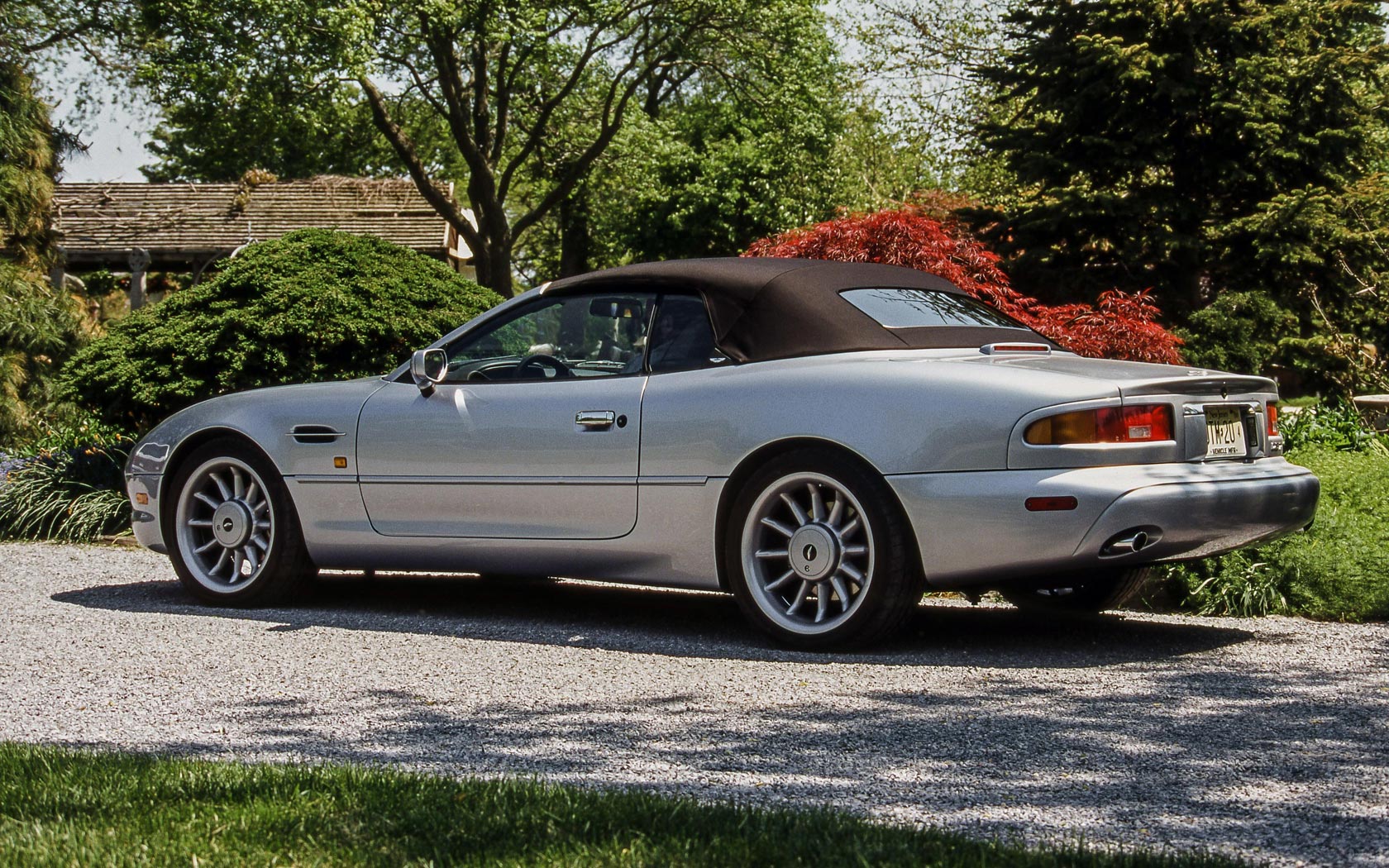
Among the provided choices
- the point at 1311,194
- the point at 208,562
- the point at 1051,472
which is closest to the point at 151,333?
the point at 208,562

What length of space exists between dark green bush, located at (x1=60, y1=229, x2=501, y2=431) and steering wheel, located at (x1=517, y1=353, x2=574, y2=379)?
4154mm

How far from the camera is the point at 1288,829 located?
3.37m

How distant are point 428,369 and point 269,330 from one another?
402 cm

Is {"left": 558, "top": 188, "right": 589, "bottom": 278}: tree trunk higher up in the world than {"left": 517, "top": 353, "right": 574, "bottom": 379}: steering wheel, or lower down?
higher up

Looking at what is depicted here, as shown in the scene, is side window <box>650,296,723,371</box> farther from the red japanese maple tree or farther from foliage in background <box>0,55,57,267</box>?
foliage in background <box>0,55,57,267</box>

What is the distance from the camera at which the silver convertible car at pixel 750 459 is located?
534 cm

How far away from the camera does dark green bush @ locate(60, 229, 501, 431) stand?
417 inches

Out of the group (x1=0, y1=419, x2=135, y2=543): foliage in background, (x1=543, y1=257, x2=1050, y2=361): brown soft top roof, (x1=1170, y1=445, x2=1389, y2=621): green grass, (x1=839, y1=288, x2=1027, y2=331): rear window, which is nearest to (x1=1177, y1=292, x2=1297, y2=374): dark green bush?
(x1=1170, y1=445, x2=1389, y2=621): green grass

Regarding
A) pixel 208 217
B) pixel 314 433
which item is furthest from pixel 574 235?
pixel 314 433

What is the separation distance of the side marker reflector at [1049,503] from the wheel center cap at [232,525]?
12.7 feet

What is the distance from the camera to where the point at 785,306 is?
615cm

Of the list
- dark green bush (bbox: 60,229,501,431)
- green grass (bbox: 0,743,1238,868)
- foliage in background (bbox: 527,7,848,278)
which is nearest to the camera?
green grass (bbox: 0,743,1238,868)

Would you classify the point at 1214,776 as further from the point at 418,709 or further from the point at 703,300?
the point at 703,300

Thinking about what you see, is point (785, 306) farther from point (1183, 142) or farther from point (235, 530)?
point (1183, 142)
